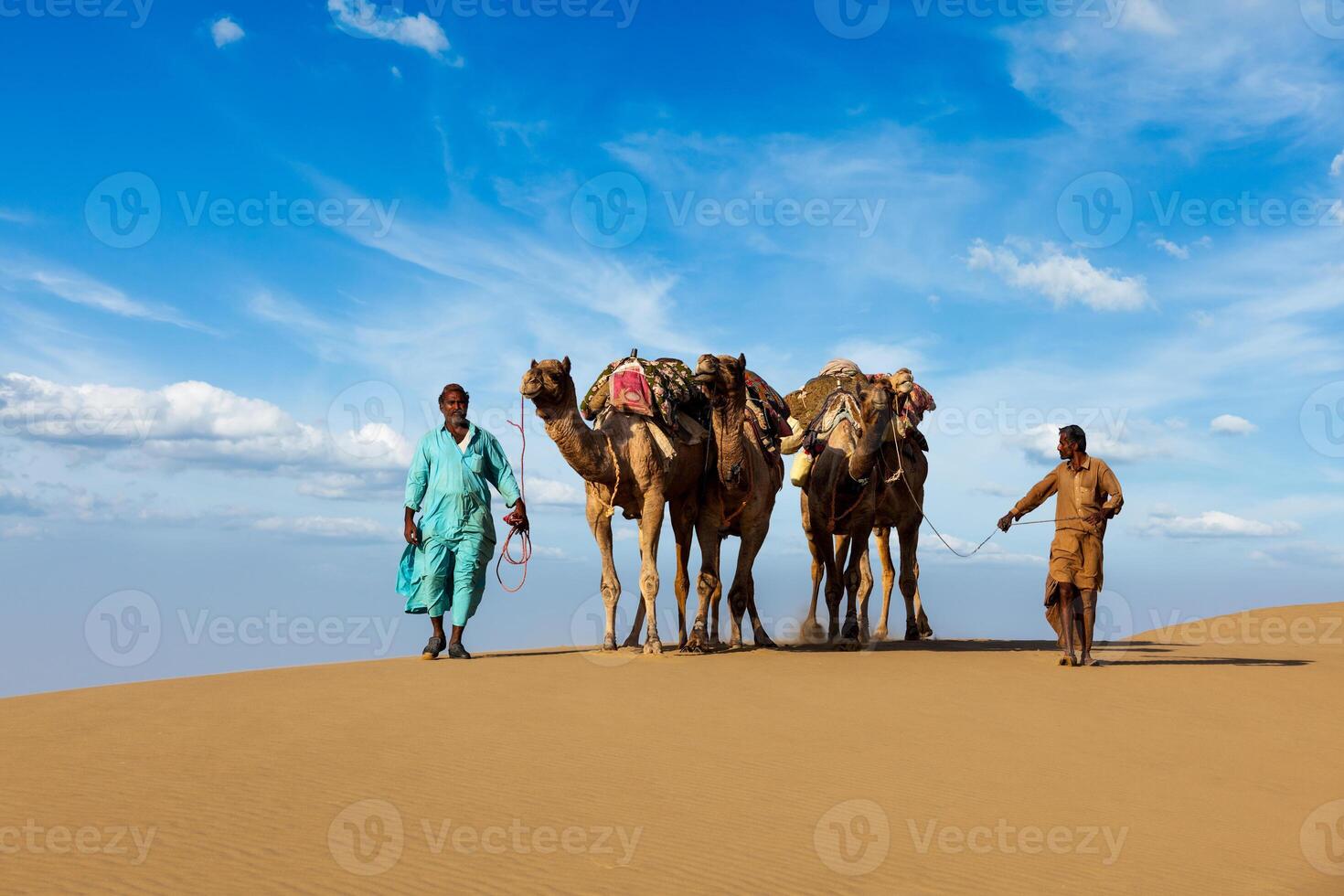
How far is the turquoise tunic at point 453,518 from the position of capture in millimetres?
11188

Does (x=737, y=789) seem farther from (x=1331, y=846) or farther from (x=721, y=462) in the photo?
(x=721, y=462)

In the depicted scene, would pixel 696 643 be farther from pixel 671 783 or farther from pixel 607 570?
pixel 671 783

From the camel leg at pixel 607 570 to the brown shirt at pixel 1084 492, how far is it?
464 centimetres

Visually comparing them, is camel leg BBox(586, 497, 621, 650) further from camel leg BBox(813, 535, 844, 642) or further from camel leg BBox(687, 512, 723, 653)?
camel leg BBox(813, 535, 844, 642)

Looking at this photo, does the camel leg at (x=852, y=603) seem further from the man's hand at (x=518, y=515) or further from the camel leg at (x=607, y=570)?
the man's hand at (x=518, y=515)

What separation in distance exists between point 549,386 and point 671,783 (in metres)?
5.33

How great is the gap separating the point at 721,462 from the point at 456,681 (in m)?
4.03

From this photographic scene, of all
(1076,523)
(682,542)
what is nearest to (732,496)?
(682,542)

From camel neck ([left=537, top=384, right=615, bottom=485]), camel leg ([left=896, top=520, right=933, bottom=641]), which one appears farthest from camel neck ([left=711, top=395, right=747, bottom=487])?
camel leg ([left=896, top=520, right=933, bottom=641])

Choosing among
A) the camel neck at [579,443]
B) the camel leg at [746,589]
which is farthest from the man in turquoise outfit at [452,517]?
the camel leg at [746,589]

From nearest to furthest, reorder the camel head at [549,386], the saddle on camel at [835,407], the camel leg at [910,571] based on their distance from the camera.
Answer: the camel head at [549,386] < the saddle on camel at [835,407] < the camel leg at [910,571]

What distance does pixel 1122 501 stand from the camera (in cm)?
1100

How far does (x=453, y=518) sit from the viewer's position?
11.2 m

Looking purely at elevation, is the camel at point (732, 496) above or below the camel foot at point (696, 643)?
above
